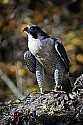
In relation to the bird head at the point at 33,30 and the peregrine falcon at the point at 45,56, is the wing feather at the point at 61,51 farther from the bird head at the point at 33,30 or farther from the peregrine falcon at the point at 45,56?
the bird head at the point at 33,30

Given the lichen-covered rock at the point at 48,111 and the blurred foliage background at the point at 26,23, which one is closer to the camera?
the lichen-covered rock at the point at 48,111

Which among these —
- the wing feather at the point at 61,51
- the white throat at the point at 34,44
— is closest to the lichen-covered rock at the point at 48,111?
the white throat at the point at 34,44

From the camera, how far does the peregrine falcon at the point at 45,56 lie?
18.7 feet

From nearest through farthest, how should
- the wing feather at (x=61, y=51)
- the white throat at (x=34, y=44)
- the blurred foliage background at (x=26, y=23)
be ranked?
the white throat at (x=34, y=44) < the wing feather at (x=61, y=51) < the blurred foliage background at (x=26, y=23)

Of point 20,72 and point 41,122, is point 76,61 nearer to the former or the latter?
point 20,72

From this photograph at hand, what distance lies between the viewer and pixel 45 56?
19.1 ft

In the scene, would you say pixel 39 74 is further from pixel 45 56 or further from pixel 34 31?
pixel 34 31

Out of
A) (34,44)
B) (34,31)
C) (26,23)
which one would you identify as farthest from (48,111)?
(26,23)

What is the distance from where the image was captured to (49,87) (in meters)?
11.5

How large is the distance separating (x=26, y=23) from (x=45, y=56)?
6138mm

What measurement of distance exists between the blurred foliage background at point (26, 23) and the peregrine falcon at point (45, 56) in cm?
554

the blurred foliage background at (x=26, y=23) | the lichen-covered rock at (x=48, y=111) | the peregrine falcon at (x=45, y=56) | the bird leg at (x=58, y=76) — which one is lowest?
the lichen-covered rock at (x=48, y=111)

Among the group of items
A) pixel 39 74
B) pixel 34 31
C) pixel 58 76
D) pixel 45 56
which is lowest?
pixel 58 76

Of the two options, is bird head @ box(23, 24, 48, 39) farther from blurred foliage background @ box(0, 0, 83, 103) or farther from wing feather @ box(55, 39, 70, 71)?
blurred foliage background @ box(0, 0, 83, 103)
